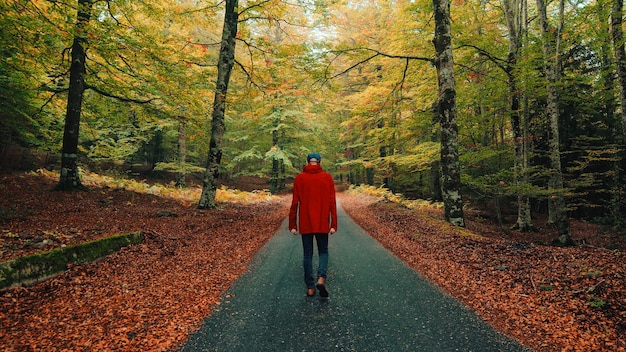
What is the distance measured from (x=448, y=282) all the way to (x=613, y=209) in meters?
15.3

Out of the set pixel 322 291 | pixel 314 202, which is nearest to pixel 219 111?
pixel 314 202

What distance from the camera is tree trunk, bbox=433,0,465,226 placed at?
28.5 ft

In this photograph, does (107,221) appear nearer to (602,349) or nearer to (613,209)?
(602,349)

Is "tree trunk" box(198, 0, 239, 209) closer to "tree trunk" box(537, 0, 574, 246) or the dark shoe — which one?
the dark shoe

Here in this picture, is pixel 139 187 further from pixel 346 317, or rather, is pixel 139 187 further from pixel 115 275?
pixel 346 317

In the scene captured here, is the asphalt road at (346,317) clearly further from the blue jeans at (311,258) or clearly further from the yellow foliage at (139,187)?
the yellow foliage at (139,187)

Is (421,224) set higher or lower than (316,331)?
higher

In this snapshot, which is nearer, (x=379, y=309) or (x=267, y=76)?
(x=379, y=309)

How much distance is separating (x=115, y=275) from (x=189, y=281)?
3.80 feet

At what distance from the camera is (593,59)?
587 inches

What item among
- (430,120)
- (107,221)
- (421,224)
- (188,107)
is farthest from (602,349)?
(430,120)

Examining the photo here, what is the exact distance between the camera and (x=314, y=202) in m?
4.62

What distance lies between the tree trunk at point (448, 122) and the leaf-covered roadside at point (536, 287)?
1.86 m

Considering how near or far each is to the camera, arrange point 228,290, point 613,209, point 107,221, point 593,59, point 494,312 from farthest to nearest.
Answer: point 593,59 < point 613,209 < point 107,221 < point 228,290 < point 494,312
